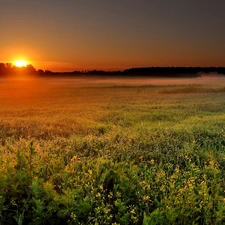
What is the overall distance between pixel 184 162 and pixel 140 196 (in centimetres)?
269

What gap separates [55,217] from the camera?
4.43m

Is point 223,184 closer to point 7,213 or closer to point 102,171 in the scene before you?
point 102,171

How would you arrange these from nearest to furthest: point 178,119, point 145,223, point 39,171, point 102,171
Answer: point 145,223, point 39,171, point 102,171, point 178,119

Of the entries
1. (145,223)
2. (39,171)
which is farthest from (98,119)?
(145,223)

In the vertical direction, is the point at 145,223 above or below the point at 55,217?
above

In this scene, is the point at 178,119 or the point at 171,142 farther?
the point at 178,119

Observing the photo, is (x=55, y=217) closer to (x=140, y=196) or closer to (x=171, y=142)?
(x=140, y=196)

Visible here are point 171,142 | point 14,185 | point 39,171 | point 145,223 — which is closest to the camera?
point 145,223

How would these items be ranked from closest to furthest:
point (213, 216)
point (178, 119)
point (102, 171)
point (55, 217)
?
1. point (213, 216)
2. point (55, 217)
3. point (102, 171)
4. point (178, 119)

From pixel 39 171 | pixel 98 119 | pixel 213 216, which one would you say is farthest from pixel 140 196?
pixel 98 119

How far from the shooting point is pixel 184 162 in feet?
23.7

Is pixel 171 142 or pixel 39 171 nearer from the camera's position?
pixel 39 171

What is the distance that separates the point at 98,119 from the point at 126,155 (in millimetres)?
6588

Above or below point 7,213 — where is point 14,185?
above
